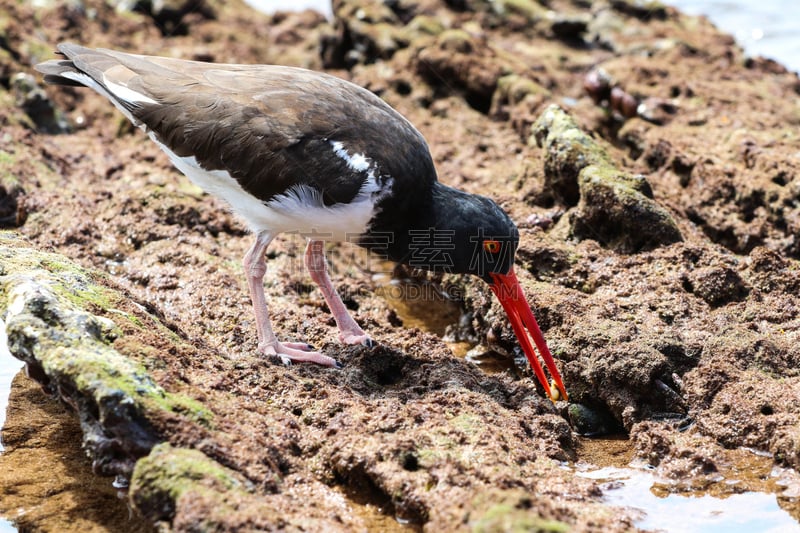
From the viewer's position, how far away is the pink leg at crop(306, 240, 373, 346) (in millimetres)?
5027

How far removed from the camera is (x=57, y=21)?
371 inches

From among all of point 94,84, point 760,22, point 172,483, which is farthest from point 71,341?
point 760,22

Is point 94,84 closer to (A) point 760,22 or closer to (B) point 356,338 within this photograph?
(B) point 356,338

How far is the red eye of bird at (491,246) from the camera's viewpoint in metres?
4.82

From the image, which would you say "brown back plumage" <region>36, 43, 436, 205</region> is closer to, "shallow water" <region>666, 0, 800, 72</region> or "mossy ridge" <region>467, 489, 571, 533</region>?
"mossy ridge" <region>467, 489, 571, 533</region>

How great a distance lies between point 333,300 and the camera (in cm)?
527

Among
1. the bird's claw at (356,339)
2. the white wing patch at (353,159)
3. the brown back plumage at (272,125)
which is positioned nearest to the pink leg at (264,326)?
the bird's claw at (356,339)

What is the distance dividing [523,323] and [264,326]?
1.54 meters

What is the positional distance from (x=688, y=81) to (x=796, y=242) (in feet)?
10.3

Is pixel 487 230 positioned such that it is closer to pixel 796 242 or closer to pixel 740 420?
pixel 740 420

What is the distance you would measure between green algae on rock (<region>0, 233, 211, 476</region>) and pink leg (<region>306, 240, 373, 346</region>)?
1.52 m

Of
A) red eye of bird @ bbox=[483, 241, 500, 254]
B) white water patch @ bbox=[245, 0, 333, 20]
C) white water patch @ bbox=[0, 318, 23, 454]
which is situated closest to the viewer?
white water patch @ bbox=[0, 318, 23, 454]

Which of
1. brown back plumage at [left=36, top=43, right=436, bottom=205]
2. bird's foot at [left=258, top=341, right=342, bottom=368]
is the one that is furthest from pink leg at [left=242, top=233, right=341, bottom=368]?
brown back plumage at [left=36, top=43, right=436, bottom=205]

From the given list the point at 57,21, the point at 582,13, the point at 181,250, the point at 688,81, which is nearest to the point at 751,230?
the point at 688,81
